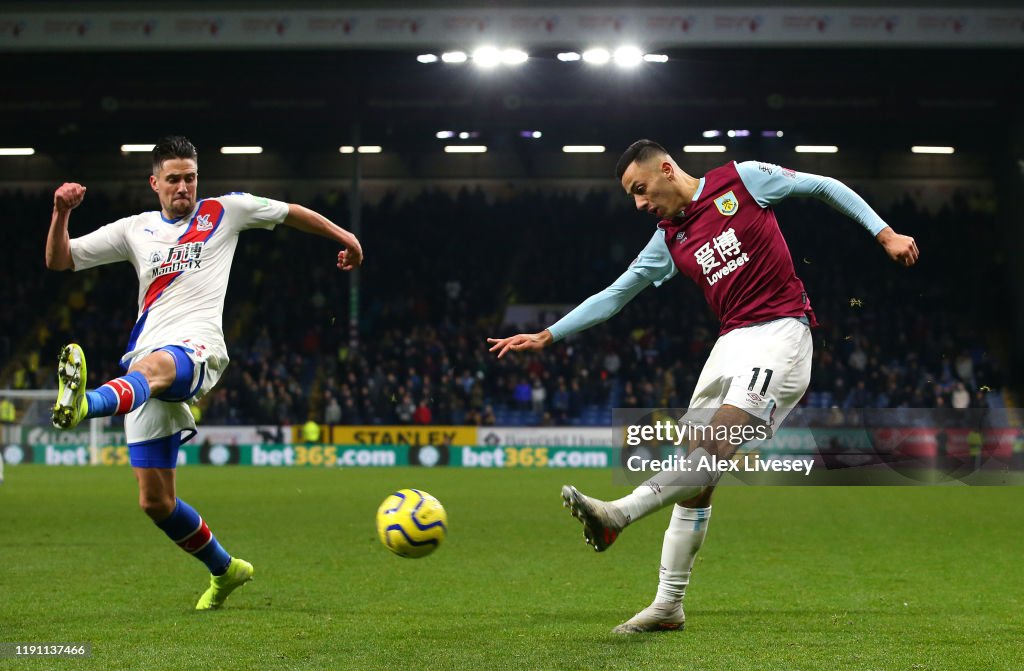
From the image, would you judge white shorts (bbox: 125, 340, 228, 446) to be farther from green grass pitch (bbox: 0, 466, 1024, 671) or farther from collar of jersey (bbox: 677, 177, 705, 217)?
collar of jersey (bbox: 677, 177, 705, 217)

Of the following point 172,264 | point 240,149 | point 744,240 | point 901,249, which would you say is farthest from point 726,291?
point 240,149

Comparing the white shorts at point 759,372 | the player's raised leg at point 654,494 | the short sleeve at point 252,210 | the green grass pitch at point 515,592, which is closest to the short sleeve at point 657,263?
the white shorts at point 759,372

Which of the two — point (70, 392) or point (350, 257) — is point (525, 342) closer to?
point (350, 257)

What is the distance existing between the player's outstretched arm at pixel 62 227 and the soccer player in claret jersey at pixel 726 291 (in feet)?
6.95

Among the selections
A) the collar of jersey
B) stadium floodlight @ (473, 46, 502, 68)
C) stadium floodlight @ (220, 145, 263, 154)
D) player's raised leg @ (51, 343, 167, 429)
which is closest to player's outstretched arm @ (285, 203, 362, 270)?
player's raised leg @ (51, 343, 167, 429)

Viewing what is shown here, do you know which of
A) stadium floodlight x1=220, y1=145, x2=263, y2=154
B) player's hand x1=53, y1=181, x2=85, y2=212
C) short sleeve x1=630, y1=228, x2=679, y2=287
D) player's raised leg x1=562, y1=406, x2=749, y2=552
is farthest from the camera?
stadium floodlight x1=220, y1=145, x2=263, y2=154

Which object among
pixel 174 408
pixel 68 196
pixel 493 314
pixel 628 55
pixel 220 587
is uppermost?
pixel 628 55

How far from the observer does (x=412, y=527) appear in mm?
5480

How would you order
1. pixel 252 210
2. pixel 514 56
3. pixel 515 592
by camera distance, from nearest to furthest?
pixel 252 210, pixel 515 592, pixel 514 56

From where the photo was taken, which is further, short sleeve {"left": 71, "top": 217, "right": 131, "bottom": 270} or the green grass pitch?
short sleeve {"left": 71, "top": 217, "right": 131, "bottom": 270}

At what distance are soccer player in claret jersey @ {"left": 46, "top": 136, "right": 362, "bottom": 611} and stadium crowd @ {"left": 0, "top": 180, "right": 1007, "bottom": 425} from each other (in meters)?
19.0

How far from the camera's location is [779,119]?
93.7ft

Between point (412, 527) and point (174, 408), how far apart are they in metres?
1.51

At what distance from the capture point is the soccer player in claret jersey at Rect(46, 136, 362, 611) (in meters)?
5.89
